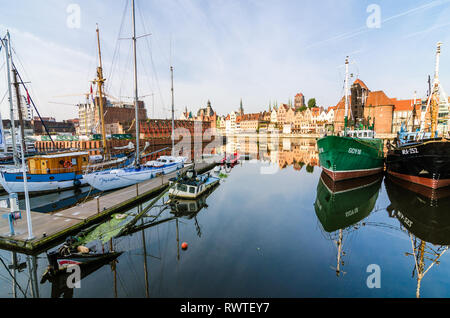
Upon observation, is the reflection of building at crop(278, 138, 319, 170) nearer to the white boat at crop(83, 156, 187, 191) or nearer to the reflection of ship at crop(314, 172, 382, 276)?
the reflection of ship at crop(314, 172, 382, 276)

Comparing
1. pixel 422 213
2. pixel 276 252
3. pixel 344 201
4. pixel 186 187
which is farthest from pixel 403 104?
pixel 276 252

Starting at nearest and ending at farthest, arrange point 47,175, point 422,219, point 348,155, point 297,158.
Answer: point 422,219
point 47,175
point 348,155
point 297,158

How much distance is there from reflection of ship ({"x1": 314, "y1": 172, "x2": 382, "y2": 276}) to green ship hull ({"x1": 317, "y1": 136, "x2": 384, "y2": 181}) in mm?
1306

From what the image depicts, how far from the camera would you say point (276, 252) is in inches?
458

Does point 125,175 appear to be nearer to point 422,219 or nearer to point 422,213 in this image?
point 422,219

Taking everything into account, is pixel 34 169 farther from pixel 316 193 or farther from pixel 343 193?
pixel 343 193

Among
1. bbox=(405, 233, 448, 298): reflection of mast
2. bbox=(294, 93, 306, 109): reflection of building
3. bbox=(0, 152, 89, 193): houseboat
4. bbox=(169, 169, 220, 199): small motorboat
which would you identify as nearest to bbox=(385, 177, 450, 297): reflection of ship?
bbox=(405, 233, 448, 298): reflection of mast

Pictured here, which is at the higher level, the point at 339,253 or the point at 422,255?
the point at 339,253

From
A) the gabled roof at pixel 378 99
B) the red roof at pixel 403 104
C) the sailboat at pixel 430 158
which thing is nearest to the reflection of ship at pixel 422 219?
the sailboat at pixel 430 158

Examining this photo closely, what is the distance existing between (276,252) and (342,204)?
1110 centimetres

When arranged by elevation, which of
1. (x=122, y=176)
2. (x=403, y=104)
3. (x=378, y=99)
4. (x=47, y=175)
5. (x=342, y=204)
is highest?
(x=378, y=99)

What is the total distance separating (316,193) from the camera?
2258 cm

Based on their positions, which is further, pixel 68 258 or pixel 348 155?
pixel 348 155
